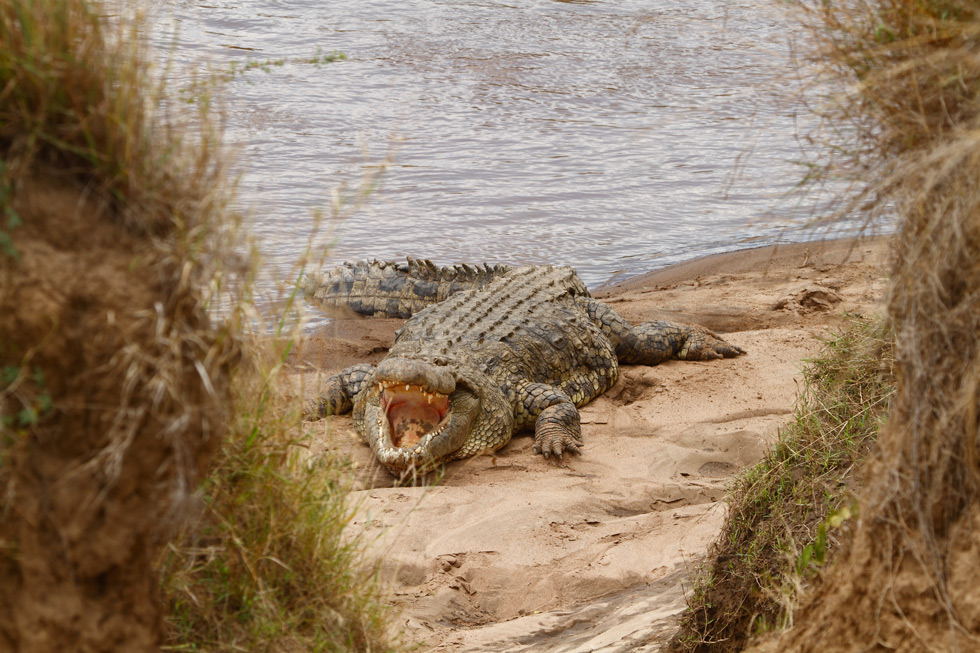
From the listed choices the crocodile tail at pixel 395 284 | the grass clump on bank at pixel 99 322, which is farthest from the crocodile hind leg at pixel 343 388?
the grass clump on bank at pixel 99 322

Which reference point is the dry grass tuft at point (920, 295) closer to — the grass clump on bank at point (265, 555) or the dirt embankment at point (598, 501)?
the dirt embankment at point (598, 501)

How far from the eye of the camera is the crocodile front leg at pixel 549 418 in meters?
5.86

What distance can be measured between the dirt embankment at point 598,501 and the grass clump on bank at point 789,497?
0.92 feet

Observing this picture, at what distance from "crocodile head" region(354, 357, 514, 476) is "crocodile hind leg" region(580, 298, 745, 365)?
1.60 m

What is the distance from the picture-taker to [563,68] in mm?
15180

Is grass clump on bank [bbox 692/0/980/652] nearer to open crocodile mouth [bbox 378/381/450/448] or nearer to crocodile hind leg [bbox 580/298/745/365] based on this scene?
open crocodile mouth [bbox 378/381/450/448]

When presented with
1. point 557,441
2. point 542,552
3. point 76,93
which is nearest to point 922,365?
point 76,93

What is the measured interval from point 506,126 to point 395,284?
518cm

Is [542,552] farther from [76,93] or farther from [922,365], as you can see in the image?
[76,93]

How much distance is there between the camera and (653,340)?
24.7 ft

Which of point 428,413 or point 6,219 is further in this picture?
point 428,413

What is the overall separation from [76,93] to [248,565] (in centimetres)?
130

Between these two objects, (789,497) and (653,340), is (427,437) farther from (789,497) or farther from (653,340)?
(789,497)

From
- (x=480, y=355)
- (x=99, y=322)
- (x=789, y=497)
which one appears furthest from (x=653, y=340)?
(x=99, y=322)
